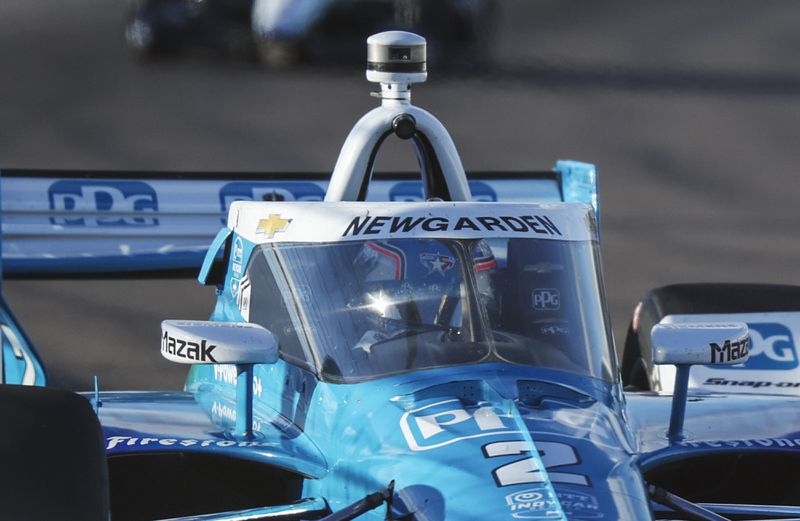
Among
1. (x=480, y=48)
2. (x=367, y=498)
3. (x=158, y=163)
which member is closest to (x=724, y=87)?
(x=480, y=48)

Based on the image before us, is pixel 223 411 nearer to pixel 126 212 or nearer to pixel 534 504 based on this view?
pixel 534 504

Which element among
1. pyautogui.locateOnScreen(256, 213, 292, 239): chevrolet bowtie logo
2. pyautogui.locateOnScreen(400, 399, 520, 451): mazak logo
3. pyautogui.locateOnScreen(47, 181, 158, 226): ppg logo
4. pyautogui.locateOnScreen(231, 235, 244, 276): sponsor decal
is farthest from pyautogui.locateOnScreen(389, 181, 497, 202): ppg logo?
pyautogui.locateOnScreen(400, 399, 520, 451): mazak logo

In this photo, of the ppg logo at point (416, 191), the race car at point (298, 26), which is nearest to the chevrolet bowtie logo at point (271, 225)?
the ppg logo at point (416, 191)

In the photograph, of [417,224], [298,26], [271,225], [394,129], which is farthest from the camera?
[298,26]

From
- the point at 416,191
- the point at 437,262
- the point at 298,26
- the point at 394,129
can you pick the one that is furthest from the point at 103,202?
the point at 298,26

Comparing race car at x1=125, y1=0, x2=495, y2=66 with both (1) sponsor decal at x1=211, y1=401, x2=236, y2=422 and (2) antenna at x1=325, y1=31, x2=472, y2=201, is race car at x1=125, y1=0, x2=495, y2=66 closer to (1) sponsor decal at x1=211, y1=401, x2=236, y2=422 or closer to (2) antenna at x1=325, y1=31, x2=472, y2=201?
(2) antenna at x1=325, y1=31, x2=472, y2=201

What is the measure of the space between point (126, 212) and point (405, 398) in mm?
3098

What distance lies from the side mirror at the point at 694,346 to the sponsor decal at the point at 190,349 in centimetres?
144

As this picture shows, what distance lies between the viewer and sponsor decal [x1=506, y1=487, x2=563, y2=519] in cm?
390

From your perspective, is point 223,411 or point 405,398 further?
point 223,411

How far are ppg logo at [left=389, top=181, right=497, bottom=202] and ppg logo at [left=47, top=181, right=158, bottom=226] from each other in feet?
3.88

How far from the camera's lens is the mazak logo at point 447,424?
4.27m

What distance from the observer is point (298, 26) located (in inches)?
720

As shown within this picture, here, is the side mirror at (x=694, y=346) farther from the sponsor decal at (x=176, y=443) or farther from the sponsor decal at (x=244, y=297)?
the sponsor decal at (x=244, y=297)
